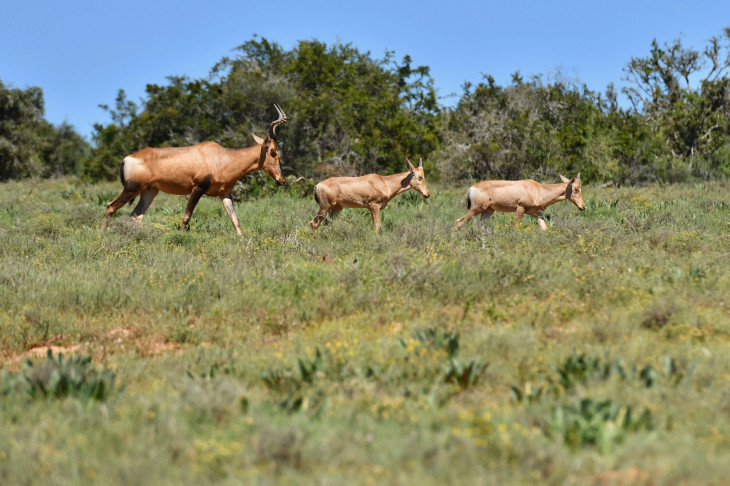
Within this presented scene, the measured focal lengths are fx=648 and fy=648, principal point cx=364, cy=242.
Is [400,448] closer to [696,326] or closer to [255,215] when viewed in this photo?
[696,326]

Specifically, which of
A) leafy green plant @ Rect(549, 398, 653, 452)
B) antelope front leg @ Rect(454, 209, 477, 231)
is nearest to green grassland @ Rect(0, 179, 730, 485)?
leafy green plant @ Rect(549, 398, 653, 452)

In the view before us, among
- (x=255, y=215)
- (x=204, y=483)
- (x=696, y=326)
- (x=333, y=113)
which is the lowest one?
(x=204, y=483)

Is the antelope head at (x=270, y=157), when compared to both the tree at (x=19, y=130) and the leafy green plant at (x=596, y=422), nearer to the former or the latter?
the leafy green plant at (x=596, y=422)

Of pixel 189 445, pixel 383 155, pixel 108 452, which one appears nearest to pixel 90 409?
pixel 108 452

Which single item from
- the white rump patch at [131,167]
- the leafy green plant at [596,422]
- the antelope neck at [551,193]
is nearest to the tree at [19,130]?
the white rump patch at [131,167]

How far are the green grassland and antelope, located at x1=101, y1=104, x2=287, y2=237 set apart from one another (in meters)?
2.05

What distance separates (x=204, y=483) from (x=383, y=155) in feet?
68.1

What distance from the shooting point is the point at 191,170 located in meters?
12.5

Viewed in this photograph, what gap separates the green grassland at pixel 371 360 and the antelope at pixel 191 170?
2.05 metres

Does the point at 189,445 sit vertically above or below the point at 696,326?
below

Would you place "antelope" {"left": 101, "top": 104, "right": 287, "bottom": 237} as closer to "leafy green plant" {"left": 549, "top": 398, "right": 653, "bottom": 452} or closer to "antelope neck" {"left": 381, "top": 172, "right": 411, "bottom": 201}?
"antelope neck" {"left": 381, "top": 172, "right": 411, "bottom": 201}

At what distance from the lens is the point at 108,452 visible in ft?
12.1

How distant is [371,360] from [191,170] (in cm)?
843

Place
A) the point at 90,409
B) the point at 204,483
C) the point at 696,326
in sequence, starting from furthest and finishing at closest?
the point at 696,326 → the point at 90,409 → the point at 204,483
